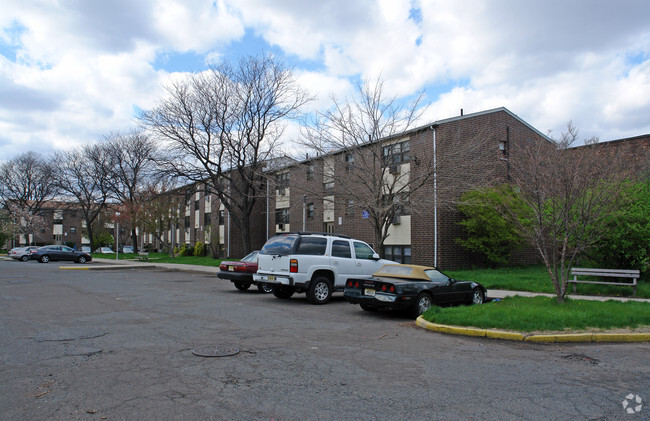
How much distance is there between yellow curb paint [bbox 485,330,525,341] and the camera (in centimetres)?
805

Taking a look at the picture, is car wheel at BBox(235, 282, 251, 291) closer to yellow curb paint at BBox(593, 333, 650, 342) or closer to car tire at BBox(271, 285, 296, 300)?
car tire at BBox(271, 285, 296, 300)

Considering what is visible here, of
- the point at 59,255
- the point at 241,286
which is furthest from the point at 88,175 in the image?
the point at 241,286

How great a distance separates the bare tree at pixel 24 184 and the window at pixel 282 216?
4259cm

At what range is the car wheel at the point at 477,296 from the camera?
11827 mm

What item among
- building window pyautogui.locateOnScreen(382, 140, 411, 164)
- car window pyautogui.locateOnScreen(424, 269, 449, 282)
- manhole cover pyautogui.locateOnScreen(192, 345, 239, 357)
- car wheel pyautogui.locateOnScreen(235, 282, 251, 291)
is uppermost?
building window pyautogui.locateOnScreen(382, 140, 411, 164)

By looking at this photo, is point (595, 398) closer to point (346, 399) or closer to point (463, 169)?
point (346, 399)

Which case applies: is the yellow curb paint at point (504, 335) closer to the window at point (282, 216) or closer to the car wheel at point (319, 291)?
the car wheel at point (319, 291)

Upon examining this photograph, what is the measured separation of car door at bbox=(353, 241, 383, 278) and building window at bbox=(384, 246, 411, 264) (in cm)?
970

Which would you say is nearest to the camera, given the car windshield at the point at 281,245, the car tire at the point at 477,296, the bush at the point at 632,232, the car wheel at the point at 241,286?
the car tire at the point at 477,296

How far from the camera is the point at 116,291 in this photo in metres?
15.0

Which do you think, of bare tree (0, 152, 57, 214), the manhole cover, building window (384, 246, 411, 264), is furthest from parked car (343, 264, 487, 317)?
bare tree (0, 152, 57, 214)

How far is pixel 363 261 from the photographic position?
13.8 meters

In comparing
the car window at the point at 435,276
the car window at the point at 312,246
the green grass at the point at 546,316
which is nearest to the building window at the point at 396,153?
the car window at the point at 312,246

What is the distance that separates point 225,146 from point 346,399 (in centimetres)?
2662
